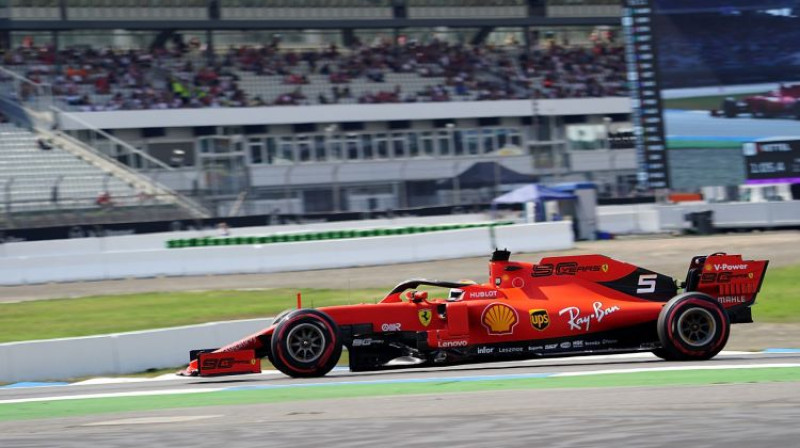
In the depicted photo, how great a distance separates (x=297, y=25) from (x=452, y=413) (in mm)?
43340

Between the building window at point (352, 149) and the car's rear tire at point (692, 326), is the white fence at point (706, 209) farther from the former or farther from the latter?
the car's rear tire at point (692, 326)

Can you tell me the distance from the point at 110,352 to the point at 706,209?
23836mm

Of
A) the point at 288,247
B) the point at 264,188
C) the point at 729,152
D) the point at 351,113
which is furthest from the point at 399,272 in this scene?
the point at 351,113

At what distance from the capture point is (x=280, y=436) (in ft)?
25.3

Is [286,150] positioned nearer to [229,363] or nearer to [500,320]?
[229,363]

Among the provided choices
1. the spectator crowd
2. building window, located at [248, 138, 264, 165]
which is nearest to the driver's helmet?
the spectator crowd

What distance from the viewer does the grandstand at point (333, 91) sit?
142 feet

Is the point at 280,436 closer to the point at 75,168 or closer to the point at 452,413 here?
the point at 452,413

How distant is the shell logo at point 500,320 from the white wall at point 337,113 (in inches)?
1238

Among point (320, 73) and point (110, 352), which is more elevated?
point (320, 73)

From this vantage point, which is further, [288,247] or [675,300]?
[288,247]

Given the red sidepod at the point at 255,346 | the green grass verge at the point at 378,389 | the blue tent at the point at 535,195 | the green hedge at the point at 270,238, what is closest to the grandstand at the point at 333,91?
the blue tent at the point at 535,195

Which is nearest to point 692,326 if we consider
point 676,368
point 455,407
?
point 676,368

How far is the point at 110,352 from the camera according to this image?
13773 mm
